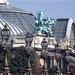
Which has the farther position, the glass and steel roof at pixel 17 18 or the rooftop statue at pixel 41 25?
the glass and steel roof at pixel 17 18

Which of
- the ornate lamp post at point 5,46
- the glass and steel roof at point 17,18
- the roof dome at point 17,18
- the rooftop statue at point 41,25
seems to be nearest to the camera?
the ornate lamp post at point 5,46

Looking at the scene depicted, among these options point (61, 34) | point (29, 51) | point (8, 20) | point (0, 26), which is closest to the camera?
point (29, 51)

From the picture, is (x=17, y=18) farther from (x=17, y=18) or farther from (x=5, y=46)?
(x=5, y=46)

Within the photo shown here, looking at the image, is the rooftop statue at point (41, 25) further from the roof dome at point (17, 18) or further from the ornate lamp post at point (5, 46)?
the ornate lamp post at point (5, 46)

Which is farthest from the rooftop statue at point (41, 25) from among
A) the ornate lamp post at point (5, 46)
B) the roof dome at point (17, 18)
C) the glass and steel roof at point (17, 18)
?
the ornate lamp post at point (5, 46)

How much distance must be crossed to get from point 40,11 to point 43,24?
7.75 feet

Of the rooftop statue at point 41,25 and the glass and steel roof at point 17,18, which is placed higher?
the glass and steel roof at point 17,18

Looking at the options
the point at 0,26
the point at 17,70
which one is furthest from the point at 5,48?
→ the point at 0,26

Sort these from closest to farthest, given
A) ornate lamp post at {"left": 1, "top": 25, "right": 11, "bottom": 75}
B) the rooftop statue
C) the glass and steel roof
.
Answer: ornate lamp post at {"left": 1, "top": 25, "right": 11, "bottom": 75}
the rooftop statue
the glass and steel roof

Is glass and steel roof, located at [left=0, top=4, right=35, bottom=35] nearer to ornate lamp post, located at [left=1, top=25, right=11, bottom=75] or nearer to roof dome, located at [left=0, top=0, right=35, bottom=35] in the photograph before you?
roof dome, located at [left=0, top=0, right=35, bottom=35]

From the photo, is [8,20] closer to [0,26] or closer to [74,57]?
[0,26]

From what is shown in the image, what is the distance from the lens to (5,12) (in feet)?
443

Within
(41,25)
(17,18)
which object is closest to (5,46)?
(41,25)

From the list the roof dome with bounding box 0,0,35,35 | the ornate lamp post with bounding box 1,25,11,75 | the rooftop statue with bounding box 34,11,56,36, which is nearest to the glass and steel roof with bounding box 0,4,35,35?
the roof dome with bounding box 0,0,35,35
